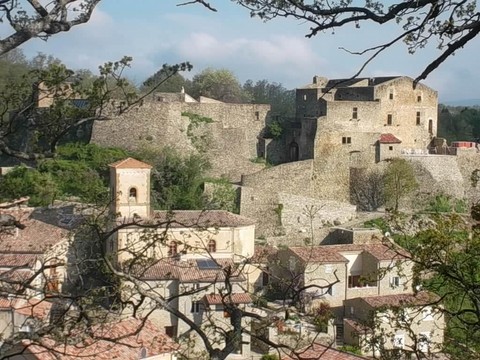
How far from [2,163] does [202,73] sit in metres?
30.4

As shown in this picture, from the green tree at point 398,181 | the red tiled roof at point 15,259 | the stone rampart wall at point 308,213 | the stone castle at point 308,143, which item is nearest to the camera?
the red tiled roof at point 15,259

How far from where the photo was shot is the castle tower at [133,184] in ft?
86.3

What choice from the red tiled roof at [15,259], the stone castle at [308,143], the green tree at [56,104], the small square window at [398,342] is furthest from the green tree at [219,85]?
the green tree at [56,104]

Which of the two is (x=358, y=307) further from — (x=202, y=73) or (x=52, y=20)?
(x=202, y=73)

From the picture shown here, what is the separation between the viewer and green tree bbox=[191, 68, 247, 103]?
190ft

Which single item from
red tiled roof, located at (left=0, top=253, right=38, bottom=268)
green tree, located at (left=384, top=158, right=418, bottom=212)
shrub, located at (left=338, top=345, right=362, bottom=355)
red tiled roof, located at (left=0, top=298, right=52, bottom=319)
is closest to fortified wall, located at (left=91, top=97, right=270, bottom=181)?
green tree, located at (left=384, top=158, right=418, bottom=212)

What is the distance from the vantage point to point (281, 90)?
75.9m

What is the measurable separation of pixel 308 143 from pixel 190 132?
548 cm

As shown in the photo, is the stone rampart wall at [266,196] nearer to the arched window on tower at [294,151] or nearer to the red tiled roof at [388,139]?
the arched window on tower at [294,151]

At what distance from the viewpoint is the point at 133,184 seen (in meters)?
26.7

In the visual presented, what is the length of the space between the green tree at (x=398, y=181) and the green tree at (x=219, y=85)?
85.1ft

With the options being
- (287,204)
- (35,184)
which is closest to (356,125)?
(287,204)

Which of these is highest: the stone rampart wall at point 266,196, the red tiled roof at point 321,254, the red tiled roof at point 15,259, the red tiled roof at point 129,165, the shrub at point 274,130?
the shrub at point 274,130

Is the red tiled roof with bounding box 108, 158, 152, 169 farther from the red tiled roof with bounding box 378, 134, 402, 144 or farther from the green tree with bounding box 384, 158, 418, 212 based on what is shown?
the red tiled roof with bounding box 378, 134, 402, 144
